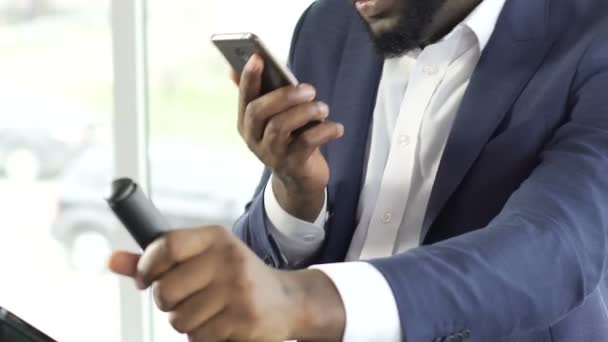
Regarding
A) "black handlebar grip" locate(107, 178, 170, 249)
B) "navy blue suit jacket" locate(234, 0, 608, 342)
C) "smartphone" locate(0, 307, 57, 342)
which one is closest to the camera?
"black handlebar grip" locate(107, 178, 170, 249)

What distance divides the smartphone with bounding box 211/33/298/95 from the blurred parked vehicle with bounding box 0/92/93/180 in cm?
172

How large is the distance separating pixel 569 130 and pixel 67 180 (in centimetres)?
197

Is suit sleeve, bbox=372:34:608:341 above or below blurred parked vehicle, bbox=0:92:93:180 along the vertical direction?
above

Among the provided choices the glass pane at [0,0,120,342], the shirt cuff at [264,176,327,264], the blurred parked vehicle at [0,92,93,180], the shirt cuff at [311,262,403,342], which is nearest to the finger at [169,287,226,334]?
the shirt cuff at [311,262,403,342]

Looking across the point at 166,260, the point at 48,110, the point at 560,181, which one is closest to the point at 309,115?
the point at 560,181

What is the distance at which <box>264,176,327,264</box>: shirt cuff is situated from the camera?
44.1 inches

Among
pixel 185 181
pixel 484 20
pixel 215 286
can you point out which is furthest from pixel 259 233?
pixel 185 181

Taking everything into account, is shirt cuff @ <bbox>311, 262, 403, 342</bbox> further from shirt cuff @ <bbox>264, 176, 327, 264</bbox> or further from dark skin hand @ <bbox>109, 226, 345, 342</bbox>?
shirt cuff @ <bbox>264, 176, 327, 264</bbox>

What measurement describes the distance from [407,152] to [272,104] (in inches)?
10.4

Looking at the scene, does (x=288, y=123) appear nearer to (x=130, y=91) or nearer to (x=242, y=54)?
(x=242, y=54)

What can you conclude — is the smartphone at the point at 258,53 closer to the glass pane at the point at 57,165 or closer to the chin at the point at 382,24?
the chin at the point at 382,24

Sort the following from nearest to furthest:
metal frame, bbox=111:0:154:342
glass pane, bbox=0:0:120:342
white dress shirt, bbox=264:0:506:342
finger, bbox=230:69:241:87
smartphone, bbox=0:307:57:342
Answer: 1. smartphone, bbox=0:307:57:342
2. finger, bbox=230:69:241:87
3. white dress shirt, bbox=264:0:506:342
4. metal frame, bbox=111:0:154:342
5. glass pane, bbox=0:0:120:342

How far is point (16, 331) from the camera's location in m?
0.64

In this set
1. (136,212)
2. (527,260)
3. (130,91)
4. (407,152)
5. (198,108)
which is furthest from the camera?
(198,108)
